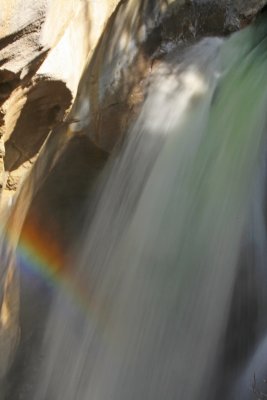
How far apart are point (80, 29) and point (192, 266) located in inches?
84.1

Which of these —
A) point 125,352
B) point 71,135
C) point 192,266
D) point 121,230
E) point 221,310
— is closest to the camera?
point 221,310

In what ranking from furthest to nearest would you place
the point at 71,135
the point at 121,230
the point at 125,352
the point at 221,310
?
the point at 71,135, the point at 121,230, the point at 125,352, the point at 221,310

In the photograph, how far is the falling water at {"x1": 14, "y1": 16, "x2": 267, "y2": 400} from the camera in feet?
11.3

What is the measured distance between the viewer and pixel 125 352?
3.90 m

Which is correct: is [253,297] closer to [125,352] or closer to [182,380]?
[182,380]

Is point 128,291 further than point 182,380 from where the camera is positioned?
Yes

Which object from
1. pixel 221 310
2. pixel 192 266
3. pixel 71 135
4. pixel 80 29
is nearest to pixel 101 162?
pixel 71 135

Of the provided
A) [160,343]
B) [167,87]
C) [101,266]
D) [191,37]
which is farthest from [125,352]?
[191,37]

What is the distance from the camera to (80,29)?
470cm

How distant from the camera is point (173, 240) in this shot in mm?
3844

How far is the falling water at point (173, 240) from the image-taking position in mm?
3455

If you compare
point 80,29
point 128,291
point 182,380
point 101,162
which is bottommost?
point 182,380

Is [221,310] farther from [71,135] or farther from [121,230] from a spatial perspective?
[71,135]

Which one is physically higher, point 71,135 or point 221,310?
point 71,135
